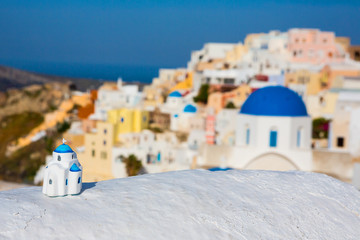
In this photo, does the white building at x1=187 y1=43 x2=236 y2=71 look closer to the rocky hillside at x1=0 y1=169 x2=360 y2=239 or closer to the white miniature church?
the rocky hillside at x1=0 y1=169 x2=360 y2=239

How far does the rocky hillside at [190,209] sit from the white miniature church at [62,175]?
81 millimetres

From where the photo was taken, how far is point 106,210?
5.09 m

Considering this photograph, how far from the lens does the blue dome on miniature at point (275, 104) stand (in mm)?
16016

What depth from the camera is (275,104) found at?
52.7 ft

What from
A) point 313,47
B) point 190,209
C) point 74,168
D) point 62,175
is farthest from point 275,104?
point 313,47

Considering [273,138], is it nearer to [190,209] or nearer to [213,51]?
[190,209]

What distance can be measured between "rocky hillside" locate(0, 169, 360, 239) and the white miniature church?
81 millimetres

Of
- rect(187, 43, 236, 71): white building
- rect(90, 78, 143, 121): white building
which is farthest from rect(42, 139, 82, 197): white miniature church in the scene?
A: rect(187, 43, 236, 71): white building

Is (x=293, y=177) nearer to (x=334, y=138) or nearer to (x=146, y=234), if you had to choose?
(x=146, y=234)

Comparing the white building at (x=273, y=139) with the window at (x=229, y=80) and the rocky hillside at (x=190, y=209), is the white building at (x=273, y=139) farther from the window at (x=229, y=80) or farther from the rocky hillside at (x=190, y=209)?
the window at (x=229, y=80)

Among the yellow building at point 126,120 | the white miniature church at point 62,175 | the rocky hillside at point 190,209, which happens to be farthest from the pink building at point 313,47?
the white miniature church at point 62,175

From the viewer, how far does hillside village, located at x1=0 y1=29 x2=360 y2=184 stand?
1614 centimetres

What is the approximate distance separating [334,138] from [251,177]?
1452cm

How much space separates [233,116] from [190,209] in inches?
898
